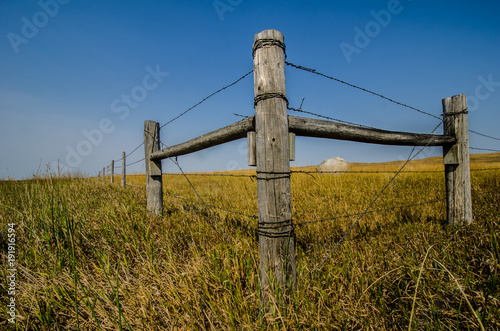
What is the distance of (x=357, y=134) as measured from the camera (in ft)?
6.93

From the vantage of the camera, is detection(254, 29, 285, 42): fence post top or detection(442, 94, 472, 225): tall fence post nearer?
detection(254, 29, 285, 42): fence post top

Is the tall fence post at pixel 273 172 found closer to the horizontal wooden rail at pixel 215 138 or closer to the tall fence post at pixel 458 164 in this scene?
the horizontal wooden rail at pixel 215 138

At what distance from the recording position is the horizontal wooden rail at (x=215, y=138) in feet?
5.76

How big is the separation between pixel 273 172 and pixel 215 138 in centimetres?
90

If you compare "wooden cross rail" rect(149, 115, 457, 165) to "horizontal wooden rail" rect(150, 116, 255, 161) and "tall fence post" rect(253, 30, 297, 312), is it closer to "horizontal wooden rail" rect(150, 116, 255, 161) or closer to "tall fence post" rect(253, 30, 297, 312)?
"horizontal wooden rail" rect(150, 116, 255, 161)

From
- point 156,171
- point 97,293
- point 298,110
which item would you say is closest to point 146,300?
point 97,293

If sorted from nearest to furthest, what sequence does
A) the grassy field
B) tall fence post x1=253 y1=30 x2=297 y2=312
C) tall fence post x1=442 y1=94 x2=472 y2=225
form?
the grassy field
tall fence post x1=253 y1=30 x2=297 y2=312
tall fence post x1=442 y1=94 x2=472 y2=225

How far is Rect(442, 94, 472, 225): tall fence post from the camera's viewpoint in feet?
9.71

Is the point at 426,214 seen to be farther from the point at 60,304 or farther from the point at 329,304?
the point at 60,304

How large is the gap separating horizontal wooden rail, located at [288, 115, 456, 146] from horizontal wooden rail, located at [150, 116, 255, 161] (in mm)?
359

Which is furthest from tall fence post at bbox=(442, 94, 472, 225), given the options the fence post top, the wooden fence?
the fence post top

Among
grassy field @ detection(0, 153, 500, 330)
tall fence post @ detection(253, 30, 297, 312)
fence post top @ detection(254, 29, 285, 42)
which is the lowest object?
grassy field @ detection(0, 153, 500, 330)

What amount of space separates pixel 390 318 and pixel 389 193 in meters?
4.08

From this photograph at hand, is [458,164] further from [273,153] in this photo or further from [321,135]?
[273,153]
